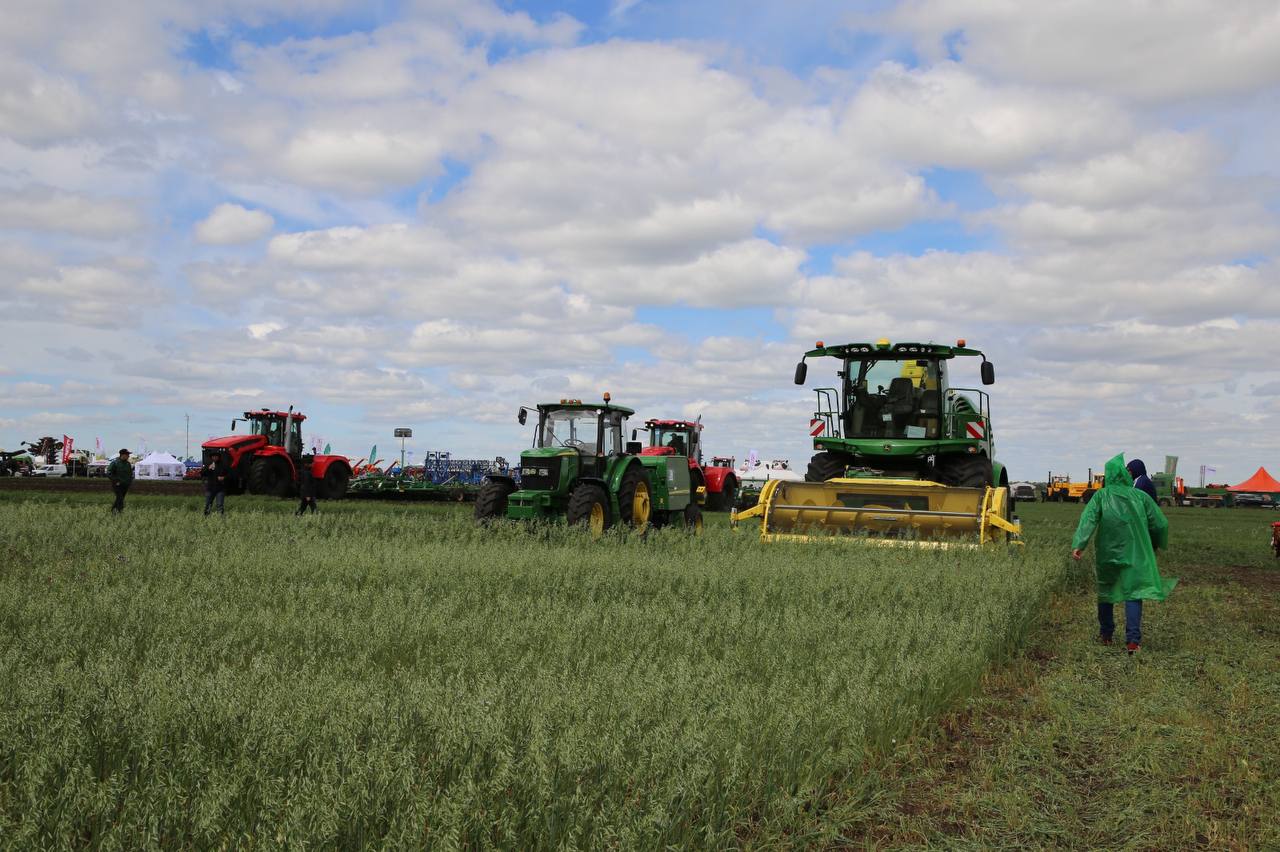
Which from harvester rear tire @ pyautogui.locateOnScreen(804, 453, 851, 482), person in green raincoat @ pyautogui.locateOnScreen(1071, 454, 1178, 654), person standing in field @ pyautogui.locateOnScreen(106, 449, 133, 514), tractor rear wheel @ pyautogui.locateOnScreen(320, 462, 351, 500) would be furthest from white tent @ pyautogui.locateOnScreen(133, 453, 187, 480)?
person in green raincoat @ pyautogui.locateOnScreen(1071, 454, 1178, 654)

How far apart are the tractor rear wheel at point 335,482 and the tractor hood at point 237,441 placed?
253 centimetres

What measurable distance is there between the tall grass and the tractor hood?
13.8 meters

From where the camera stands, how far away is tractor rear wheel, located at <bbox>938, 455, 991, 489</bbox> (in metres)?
14.3

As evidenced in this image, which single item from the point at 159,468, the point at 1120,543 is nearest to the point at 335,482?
the point at 1120,543

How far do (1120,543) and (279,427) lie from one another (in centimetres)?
2110

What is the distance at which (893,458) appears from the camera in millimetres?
14891

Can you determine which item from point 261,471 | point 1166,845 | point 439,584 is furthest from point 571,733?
point 261,471

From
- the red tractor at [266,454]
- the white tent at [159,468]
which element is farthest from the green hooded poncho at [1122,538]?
the white tent at [159,468]

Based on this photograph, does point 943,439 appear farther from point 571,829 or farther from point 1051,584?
point 571,829

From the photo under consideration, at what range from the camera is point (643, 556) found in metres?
11.1

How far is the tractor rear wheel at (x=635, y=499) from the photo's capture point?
1455cm

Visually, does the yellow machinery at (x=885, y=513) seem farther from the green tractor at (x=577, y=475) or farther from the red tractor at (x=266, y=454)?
the red tractor at (x=266, y=454)

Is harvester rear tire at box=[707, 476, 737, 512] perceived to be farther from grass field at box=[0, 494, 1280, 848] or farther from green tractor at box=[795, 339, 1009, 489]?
grass field at box=[0, 494, 1280, 848]

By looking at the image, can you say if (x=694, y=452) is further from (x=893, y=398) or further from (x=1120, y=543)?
(x=1120, y=543)
